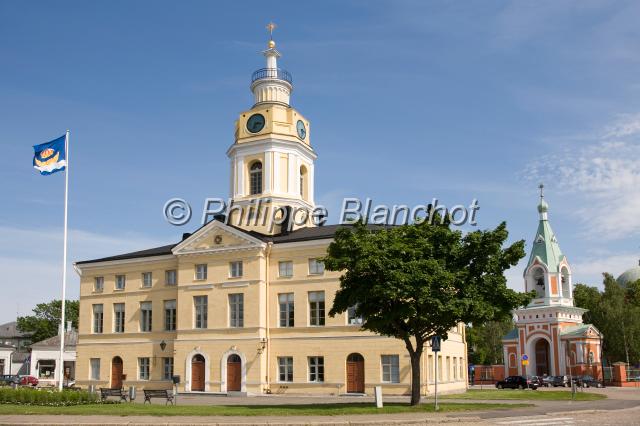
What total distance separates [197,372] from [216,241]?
29.7 feet

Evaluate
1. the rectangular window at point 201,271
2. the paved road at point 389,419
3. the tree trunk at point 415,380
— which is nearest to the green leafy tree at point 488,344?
the rectangular window at point 201,271

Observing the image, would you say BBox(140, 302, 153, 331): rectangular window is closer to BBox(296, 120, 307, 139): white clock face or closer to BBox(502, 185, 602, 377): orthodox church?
BBox(296, 120, 307, 139): white clock face

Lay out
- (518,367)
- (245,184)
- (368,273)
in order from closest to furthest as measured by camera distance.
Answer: (368,273) < (245,184) < (518,367)

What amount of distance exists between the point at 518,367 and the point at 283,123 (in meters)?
44.8

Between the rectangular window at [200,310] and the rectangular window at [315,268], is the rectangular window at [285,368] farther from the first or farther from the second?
the rectangular window at [200,310]

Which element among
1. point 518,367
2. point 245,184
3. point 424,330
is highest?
point 245,184

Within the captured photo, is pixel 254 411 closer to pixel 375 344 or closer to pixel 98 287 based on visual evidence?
pixel 375 344

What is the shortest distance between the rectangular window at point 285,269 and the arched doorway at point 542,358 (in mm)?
44692

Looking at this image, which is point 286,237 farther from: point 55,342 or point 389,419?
point 55,342

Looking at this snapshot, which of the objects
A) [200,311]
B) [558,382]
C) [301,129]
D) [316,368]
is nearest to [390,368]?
[316,368]

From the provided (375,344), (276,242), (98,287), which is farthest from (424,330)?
(98,287)

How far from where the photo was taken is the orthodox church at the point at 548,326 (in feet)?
245

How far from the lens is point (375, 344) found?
1655 inches

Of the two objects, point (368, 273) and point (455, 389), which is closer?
point (368, 273)
